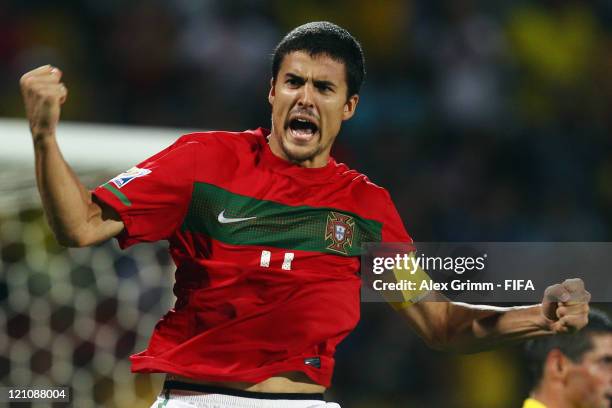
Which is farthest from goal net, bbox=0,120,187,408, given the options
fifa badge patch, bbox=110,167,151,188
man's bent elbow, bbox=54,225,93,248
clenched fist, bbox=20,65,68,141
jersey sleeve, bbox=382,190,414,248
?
clenched fist, bbox=20,65,68,141

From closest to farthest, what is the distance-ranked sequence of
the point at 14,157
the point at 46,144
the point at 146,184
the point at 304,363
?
the point at 46,144 < the point at 146,184 < the point at 304,363 < the point at 14,157

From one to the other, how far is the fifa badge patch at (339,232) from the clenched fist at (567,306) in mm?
647

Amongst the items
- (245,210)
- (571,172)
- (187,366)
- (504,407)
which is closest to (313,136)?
(245,210)

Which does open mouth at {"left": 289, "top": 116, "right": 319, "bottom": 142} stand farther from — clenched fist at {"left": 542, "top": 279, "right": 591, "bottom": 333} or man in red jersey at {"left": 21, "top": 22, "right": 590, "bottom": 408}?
clenched fist at {"left": 542, "top": 279, "right": 591, "bottom": 333}

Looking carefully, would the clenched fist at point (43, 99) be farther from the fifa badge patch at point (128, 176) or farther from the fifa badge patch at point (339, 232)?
the fifa badge patch at point (339, 232)

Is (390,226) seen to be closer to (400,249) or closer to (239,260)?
(400,249)

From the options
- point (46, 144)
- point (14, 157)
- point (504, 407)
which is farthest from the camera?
point (504, 407)

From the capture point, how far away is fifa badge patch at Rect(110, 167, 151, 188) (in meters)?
2.76

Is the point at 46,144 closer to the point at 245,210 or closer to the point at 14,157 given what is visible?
the point at 245,210

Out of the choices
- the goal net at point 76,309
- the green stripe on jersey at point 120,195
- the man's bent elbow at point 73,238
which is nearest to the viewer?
the man's bent elbow at point 73,238

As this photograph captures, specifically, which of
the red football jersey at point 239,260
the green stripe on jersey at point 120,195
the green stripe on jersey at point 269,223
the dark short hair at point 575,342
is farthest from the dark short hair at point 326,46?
the dark short hair at point 575,342

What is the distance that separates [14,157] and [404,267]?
5.31ft

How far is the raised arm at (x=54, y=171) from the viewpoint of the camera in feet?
7.91

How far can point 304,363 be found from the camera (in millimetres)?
2967
